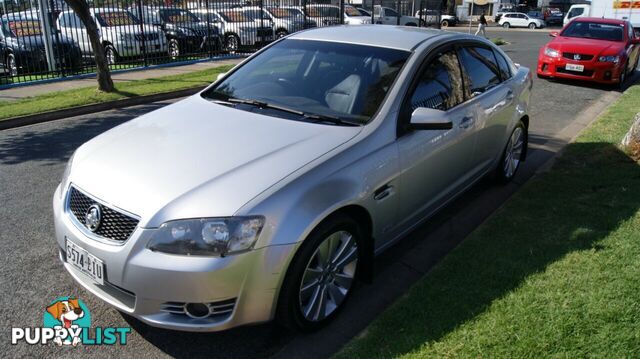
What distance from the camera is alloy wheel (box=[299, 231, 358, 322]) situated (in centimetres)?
304

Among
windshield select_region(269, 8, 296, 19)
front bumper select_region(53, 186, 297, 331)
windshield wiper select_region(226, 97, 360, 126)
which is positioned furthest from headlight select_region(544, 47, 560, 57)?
front bumper select_region(53, 186, 297, 331)

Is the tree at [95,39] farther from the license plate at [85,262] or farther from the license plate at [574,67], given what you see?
the license plate at [574,67]

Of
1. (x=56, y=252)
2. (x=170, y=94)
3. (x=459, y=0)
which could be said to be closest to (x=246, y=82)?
(x=56, y=252)

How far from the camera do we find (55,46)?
13164 mm

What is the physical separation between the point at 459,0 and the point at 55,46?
193ft

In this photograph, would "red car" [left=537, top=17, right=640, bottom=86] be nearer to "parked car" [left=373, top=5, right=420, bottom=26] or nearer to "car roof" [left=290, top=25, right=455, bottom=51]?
"car roof" [left=290, top=25, right=455, bottom=51]

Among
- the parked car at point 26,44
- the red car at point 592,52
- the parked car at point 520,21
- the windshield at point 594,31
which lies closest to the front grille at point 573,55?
the red car at point 592,52

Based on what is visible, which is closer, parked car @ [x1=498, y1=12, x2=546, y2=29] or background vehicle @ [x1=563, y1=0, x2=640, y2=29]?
background vehicle @ [x1=563, y1=0, x2=640, y2=29]

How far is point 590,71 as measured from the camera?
12.4m

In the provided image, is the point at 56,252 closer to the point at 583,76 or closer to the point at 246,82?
the point at 246,82

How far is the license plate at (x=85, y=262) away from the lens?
2818mm

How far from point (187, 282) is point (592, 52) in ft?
41.4

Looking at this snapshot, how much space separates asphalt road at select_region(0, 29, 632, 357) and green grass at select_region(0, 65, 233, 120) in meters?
2.01

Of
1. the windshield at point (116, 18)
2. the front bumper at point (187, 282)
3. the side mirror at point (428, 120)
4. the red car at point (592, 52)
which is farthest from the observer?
the windshield at point (116, 18)
